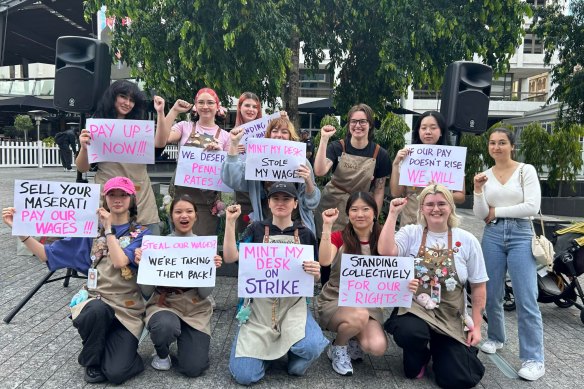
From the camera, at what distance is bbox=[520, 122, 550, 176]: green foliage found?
1343 cm

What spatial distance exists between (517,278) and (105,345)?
120 inches

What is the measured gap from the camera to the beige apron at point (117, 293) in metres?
3.29

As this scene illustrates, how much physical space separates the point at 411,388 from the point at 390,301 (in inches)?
23.9

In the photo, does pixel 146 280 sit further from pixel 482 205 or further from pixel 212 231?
pixel 482 205

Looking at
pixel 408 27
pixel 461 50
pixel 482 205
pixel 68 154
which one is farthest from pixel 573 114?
pixel 68 154

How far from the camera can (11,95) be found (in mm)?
23359

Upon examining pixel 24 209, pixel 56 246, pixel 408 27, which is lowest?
pixel 56 246

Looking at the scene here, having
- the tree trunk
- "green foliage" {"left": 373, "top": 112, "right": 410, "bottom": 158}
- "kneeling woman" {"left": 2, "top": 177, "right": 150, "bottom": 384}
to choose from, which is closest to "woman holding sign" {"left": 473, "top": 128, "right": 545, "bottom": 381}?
"kneeling woman" {"left": 2, "top": 177, "right": 150, "bottom": 384}

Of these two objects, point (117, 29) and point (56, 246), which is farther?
point (117, 29)

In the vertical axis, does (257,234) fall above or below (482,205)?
below

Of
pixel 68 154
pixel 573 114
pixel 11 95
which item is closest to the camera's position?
pixel 573 114

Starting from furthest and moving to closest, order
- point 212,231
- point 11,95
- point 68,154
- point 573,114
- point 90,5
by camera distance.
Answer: point 11,95 → point 68,154 → point 573,114 → point 90,5 → point 212,231

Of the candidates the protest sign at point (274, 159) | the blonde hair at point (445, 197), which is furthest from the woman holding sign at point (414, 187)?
the protest sign at point (274, 159)

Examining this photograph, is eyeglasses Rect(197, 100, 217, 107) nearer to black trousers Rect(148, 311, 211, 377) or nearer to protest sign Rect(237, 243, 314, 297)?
protest sign Rect(237, 243, 314, 297)
